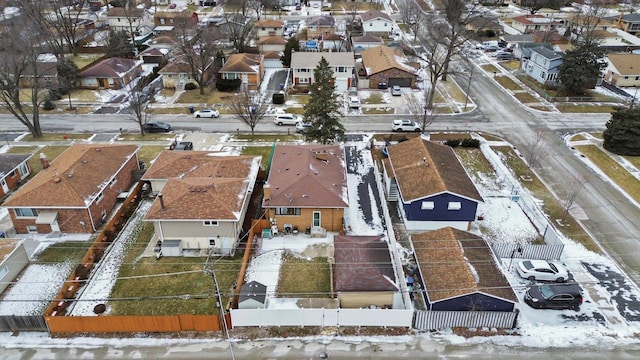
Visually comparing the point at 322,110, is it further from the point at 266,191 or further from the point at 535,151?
the point at 535,151

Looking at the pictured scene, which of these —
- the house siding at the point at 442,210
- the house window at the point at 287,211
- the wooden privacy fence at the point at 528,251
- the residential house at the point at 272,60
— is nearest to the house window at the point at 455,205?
the house siding at the point at 442,210

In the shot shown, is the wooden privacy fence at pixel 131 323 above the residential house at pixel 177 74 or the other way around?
the other way around

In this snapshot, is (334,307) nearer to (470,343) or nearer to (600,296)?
(470,343)

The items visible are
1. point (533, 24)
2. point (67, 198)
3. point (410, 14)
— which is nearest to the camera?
point (67, 198)

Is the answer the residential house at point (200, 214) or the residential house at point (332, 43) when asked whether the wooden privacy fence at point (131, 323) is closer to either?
the residential house at point (200, 214)

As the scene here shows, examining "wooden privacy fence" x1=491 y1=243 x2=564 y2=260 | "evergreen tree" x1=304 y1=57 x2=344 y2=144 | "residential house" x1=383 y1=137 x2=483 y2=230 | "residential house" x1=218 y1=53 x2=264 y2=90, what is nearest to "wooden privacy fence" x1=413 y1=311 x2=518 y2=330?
"wooden privacy fence" x1=491 y1=243 x2=564 y2=260

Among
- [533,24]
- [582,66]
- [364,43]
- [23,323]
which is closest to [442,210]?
[23,323]

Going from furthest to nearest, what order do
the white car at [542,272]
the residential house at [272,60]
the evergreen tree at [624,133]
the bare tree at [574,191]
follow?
the residential house at [272,60], the evergreen tree at [624,133], the bare tree at [574,191], the white car at [542,272]
